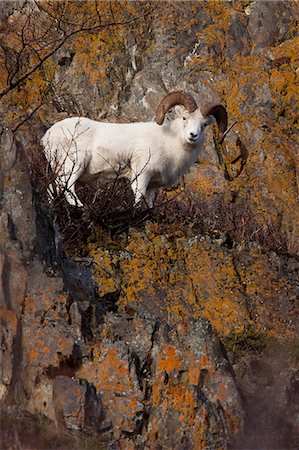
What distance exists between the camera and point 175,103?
10891mm

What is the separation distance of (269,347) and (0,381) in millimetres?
Result: 2837

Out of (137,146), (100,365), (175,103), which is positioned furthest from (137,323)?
(175,103)

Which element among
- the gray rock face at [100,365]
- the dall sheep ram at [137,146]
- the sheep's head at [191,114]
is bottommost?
the gray rock face at [100,365]

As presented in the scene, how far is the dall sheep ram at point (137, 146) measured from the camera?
33.8ft

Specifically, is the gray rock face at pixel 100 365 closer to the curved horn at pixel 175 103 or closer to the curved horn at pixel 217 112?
the curved horn at pixel 175 103

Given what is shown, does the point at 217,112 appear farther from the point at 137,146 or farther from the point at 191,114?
the point at 137,146

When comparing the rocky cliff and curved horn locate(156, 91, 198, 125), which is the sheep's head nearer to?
curved horn locate(156, 91, 198, 125)

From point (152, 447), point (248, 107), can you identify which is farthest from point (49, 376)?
point (248, 107)

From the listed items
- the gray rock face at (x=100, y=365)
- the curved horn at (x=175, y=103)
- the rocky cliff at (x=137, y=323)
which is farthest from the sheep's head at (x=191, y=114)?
the gray rock face at (x=100, y=365)

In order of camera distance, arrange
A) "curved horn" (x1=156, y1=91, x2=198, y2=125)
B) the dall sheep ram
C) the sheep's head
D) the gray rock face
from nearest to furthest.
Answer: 1. the gray rock face
2. the dall sheep ram
3. the sheep's head
4. "curved horn" (x1=156, y1=91, x2=198, y2=125)

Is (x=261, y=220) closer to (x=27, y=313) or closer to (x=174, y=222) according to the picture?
(x=174, y=222)

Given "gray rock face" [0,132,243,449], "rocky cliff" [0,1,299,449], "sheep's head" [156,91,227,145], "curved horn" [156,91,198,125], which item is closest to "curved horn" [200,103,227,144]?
"sheep's head" [156,91,227,145]

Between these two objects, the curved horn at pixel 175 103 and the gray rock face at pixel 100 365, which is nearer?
the gray rock face at pixel 100 365

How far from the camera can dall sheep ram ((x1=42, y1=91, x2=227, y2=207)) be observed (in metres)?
10.3
